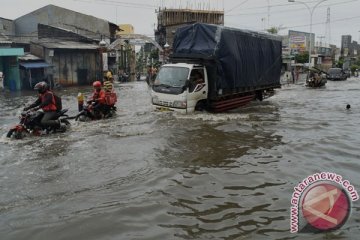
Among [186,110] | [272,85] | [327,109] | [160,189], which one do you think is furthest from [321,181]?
[272,85]

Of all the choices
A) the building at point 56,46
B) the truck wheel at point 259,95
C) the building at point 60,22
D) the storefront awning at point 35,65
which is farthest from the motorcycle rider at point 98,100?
the building at point 60,22

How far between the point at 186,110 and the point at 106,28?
35.6 m

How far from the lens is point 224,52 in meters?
14.5

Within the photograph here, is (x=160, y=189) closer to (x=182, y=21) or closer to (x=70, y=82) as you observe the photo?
(x=70, y=82)

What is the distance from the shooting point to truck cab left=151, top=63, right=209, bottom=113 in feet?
43.7

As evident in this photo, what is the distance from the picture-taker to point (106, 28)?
46375 millimetres

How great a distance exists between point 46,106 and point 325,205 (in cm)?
889

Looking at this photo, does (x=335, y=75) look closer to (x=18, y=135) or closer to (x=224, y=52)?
(x=224, y=52)

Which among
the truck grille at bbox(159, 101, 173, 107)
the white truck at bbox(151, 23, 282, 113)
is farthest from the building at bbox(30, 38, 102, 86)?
the truck grille at bbox(159, 101, 173, 107)

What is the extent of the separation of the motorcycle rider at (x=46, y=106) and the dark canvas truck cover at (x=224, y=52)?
5.52 metres

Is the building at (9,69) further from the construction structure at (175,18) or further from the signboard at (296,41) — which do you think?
the signboard at (296,41)

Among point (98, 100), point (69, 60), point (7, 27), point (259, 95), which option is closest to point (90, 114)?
point (98, 100)

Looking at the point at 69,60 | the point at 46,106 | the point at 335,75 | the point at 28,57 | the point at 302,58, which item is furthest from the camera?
the point at 302,58

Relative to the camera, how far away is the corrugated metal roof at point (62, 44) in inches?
1356
